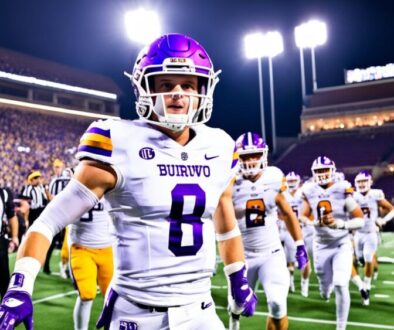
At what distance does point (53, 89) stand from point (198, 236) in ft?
102

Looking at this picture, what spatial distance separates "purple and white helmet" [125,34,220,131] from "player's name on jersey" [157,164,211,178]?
17cm

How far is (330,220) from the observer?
5.05 m

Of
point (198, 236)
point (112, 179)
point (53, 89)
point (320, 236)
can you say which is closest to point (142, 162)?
point (112, 179)

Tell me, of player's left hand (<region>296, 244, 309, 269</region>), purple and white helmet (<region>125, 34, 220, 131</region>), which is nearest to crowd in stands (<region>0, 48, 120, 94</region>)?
player's left hand (<region>296, 244, 309, 269</region>)

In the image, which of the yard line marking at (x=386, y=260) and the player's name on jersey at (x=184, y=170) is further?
the yard line marking at (x=386, y=260)

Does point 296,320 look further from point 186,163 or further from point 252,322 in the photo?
point 186,163

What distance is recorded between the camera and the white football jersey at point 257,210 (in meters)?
4.84

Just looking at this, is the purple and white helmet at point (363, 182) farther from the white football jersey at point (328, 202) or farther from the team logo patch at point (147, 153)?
the team logo patch at point (147, 153)

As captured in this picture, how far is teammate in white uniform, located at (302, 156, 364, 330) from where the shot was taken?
5.30 metres

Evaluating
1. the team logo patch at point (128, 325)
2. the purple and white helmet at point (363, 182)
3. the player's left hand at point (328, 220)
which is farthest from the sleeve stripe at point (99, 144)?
the purple and white helmet at point (363, 182)

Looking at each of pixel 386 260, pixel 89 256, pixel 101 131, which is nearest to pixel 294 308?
pixel 89 256

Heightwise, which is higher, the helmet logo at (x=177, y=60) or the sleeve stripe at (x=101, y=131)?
the helmet logo at (x=177, y=60)

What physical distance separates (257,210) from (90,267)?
1662 mm

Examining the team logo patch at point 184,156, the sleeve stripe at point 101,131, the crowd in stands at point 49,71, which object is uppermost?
the crowd in stands at point 49,71
